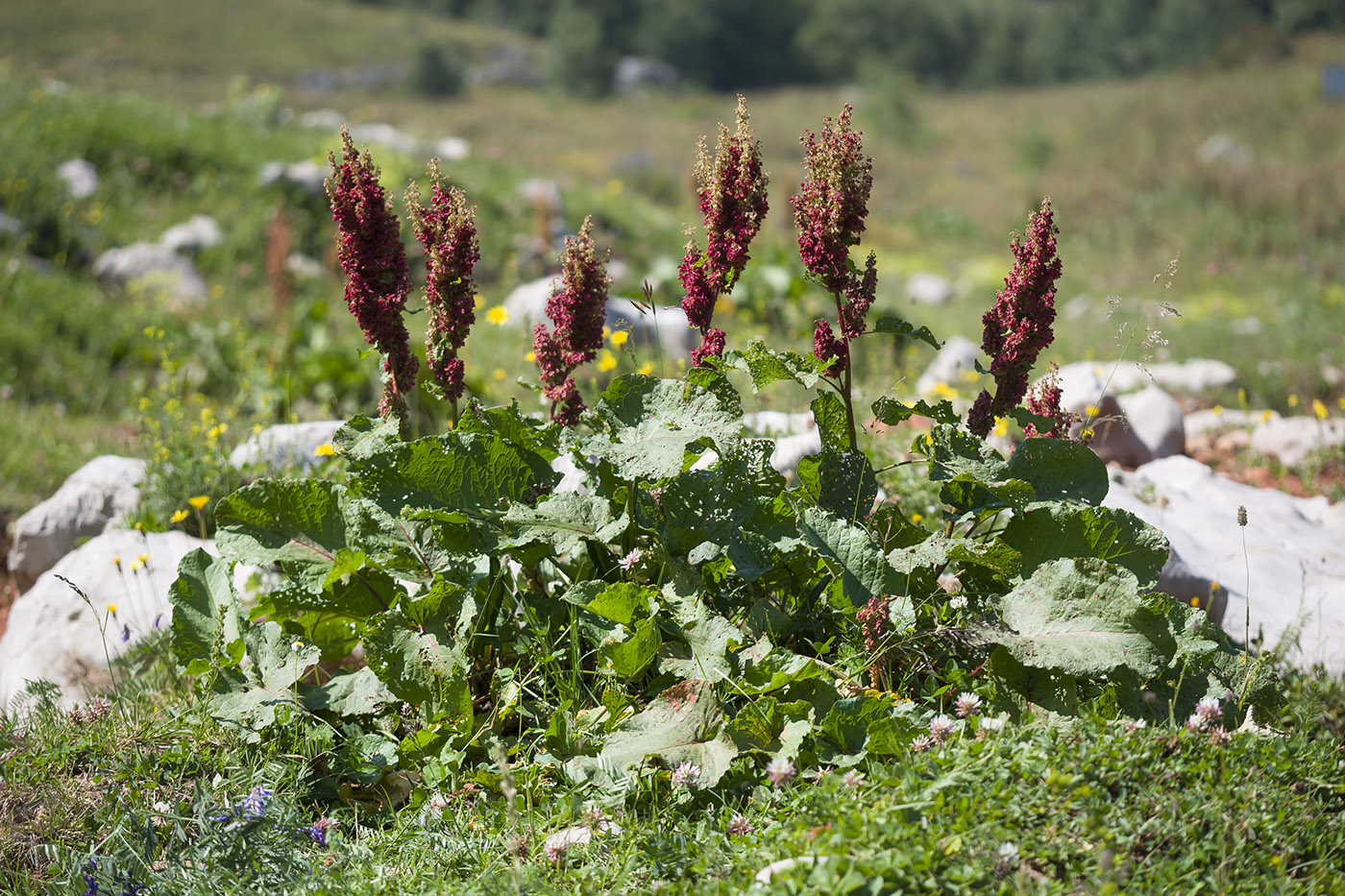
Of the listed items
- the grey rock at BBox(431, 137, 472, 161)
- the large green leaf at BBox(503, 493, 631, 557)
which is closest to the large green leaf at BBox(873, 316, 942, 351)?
the large green leaf at BBox(503, 493, 631, 557)

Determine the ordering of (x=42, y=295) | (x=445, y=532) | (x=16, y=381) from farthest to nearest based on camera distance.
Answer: (x=42, y=295) → (x=16, y=381) → (x=445, y=532)

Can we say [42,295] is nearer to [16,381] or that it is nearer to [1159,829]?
[16,381]

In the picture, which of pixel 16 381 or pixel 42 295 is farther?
pixel 42 295

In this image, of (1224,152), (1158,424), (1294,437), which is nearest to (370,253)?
(1158,424)

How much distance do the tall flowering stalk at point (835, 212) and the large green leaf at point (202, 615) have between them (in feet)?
5.41

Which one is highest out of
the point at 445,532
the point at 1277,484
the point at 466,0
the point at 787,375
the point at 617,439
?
the point at 466,0

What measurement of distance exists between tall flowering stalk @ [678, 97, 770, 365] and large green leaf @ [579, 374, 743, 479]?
12cm

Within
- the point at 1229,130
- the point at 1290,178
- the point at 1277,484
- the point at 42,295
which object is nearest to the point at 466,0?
the point at 1229,130

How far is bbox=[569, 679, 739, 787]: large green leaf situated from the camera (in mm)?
2033

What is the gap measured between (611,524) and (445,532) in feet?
1.48

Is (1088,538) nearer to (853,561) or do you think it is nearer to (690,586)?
(853,561)

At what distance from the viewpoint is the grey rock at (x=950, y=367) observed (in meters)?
5.70

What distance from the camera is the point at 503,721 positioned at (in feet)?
7.77

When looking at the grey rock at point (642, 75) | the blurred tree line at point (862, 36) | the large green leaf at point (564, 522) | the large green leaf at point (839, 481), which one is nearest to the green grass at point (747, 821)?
the large green leaf at point (564, 522)
